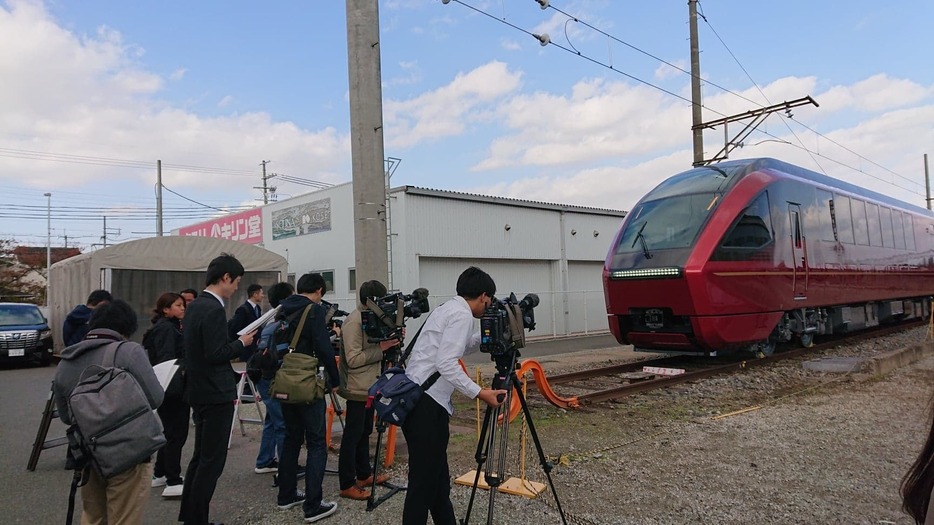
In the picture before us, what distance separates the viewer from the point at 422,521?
138 inches

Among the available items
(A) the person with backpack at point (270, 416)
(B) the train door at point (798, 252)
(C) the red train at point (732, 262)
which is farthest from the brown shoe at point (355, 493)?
(B) the train door at point (798, 252)

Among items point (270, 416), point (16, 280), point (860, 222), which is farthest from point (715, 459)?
point (16, 280)

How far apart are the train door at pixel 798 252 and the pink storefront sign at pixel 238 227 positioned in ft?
60.2

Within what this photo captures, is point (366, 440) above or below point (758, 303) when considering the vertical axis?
below

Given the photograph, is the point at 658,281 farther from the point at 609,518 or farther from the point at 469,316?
the point at 469,316

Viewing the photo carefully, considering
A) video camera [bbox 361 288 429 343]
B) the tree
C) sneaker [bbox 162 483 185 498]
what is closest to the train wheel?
video camera [bbox 361 288 429 343]

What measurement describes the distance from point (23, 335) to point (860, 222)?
20.1 m

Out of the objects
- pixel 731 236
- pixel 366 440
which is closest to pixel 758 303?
pixel 731 236

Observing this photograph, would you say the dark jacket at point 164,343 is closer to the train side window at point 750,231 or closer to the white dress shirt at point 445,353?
the white dress shirt at point 445,353

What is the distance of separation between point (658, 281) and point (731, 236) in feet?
4.40

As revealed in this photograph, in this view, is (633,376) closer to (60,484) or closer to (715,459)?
(715,459)

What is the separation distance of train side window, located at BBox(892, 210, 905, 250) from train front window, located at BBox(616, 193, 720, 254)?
29.5 feet

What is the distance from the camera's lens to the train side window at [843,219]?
13.2m

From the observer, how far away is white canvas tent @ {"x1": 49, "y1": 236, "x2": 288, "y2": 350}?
1525 centimetres
